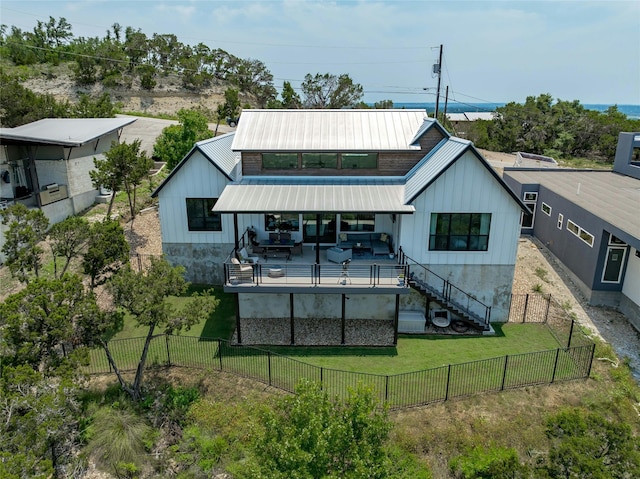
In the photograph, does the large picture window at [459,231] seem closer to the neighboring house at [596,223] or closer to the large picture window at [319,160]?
the large picture window at [319,160]

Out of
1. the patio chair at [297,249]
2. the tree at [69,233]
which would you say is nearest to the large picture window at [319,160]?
the patio chair at [297,249]

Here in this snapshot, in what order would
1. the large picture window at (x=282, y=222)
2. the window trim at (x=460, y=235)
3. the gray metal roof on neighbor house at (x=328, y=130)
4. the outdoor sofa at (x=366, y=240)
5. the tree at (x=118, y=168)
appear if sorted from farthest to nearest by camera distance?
the tree at (x=118, y=168), the large picture window at (x=282, y=222), the gray metal roof on neighbor house at (x=328, y=130), the outdoor sofa at (x=366, y=240), the window trim at (x=460, y=235)

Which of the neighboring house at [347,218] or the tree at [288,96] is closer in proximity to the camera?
the neighboring house at [347,218]

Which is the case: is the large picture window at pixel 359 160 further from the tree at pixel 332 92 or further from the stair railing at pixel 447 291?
the tree at pixel 332 92

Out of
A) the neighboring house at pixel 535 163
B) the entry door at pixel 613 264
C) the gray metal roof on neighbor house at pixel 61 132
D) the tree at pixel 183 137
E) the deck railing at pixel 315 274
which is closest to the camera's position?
the deck railing at pixel 315 274

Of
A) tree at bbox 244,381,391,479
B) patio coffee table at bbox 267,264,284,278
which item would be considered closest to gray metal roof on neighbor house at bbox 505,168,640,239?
patio coffee table at bbox 267,264,284,278

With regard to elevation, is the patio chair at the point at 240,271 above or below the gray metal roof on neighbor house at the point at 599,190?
below

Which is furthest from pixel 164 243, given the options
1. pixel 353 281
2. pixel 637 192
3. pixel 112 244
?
pixel 637 192

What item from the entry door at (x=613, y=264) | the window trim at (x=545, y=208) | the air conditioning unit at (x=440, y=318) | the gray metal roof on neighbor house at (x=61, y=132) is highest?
the gray metal roof on neighbor house at (x=61, y=132)
